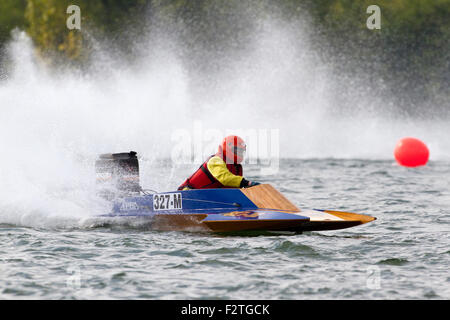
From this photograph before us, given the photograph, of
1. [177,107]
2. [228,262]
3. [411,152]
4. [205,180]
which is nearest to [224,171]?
[205,180]

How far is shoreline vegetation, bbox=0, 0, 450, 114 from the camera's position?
1272 inches

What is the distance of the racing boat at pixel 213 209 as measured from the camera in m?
8.23

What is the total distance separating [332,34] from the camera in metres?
33.2

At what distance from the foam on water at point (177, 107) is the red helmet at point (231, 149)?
10.3ft

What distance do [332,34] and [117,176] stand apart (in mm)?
25710

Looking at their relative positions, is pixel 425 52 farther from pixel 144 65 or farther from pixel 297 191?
pixel 297 191

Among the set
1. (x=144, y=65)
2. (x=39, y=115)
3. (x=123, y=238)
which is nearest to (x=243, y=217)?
(x=123, y=238)

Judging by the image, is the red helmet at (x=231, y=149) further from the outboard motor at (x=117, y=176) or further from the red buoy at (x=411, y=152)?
the red buoy at (x=411, y=152)

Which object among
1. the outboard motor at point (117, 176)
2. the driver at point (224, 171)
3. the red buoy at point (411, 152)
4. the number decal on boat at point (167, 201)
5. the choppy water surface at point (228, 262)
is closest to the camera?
the choppy water surface at point (228, 262)

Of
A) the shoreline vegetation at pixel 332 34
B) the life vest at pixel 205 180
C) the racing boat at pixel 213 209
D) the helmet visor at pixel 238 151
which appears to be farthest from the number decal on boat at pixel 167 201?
the shoreline vegetation at pixel 332 34

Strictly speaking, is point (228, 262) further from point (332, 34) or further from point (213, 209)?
point (332, 34)

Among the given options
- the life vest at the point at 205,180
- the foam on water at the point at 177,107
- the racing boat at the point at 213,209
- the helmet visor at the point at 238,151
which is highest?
the foam on water at the point at 177,107
